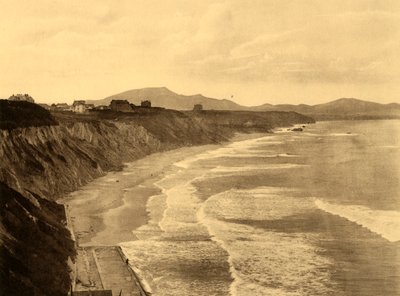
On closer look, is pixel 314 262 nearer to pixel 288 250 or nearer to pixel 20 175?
pixel 288 250

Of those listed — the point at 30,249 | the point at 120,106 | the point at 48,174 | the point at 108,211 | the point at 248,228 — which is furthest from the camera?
the point at 120,106

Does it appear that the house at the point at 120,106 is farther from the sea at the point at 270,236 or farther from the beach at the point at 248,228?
the sea at the point at 270,236

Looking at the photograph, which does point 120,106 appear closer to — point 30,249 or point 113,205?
point 113,205

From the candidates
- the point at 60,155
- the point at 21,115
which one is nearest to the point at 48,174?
the point at 60,155

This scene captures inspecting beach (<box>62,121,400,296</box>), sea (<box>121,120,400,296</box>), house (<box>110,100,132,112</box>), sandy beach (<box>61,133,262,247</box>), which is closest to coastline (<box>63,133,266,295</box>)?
sandy beach (<box>61,133,262,247</box>)

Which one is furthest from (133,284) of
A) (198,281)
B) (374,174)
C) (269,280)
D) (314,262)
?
(374,174)

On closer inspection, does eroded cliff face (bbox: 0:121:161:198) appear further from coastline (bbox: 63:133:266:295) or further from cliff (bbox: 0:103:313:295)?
coastline (bbox: 63:133:266:295)
